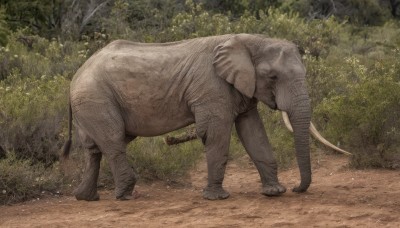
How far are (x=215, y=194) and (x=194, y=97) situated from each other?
101 centimetres

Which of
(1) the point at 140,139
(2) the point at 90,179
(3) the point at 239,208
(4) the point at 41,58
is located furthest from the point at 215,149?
(4) the point at 41,58

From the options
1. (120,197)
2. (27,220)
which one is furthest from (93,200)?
(27,220)

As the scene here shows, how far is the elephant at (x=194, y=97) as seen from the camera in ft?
29.2

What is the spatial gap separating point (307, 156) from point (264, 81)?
894mm

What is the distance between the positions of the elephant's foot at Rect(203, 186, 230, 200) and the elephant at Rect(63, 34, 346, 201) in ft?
0.03

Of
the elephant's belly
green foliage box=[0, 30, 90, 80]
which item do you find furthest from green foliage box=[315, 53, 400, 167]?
green foliage box=[0, 30, 90, 80]

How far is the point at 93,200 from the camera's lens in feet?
30.9

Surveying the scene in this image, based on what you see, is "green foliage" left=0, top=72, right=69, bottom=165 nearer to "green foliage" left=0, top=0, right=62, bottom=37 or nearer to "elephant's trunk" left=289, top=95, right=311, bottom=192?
"elephant's trunk" left=289, top=95, right=311, bottom=192

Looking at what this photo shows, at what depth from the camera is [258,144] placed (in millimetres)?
9312

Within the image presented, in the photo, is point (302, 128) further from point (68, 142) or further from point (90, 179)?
point (68, 142)

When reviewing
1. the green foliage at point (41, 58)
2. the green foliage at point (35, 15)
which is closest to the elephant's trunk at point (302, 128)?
the green foliage at point (41, 58)

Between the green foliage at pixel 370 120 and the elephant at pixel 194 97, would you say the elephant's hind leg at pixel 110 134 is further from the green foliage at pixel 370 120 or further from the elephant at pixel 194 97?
the green foliage at pixel 370 120

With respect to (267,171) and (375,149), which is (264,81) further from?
(375,149)

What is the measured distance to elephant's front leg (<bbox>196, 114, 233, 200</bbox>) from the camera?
351 inches
